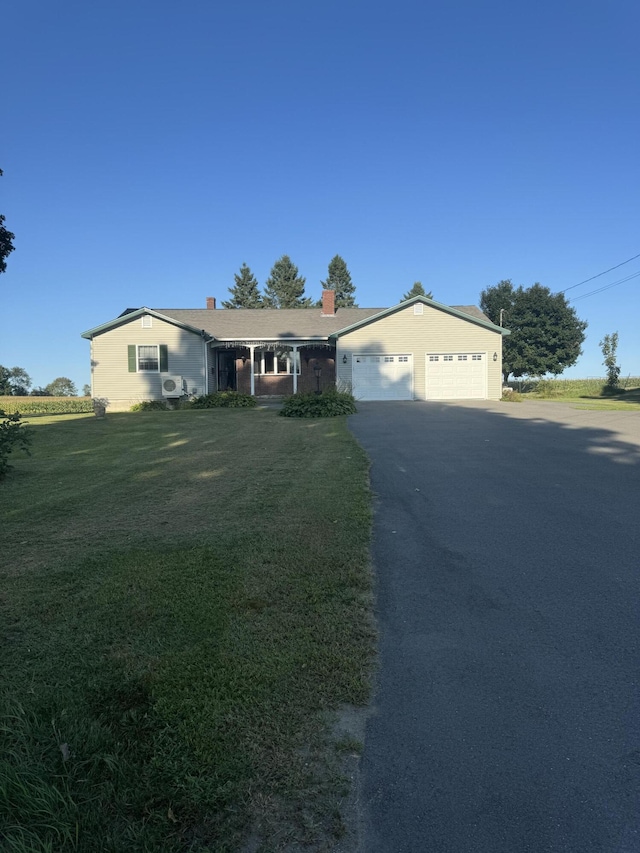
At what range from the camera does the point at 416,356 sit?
2600cm

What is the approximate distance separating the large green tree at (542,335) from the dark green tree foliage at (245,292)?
99.5ft

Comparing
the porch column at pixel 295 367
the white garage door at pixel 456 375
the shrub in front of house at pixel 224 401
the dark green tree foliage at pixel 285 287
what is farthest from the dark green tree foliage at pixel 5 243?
the dark green tree foliage at pixel 285 287

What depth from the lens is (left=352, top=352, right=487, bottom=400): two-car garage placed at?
26.0 metres

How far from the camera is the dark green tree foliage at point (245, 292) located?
67.3m

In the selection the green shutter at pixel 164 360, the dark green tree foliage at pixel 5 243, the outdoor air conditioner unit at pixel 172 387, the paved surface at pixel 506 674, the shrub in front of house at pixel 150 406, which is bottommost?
the paved surface at pixel 506 674

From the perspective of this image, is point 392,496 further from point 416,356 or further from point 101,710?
point 416,356

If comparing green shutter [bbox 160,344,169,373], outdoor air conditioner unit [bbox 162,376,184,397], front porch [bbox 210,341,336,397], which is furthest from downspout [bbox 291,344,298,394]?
green shutter [bbox 160,344,169,373]

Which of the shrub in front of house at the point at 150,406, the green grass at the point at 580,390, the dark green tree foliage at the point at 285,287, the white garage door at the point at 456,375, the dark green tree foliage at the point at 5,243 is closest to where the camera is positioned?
the dark green tree foliage at the point at 5,243

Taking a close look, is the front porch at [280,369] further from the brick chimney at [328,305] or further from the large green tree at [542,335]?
the large green tree at [542,335]

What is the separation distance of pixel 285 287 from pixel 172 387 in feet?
142

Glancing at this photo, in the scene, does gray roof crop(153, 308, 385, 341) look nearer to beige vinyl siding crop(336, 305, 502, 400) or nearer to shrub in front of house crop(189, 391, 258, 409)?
beige vinyl siding crop(336, 305, 502, 400)

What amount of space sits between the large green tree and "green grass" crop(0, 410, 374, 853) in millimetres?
45809

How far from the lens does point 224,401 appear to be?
77.7ft

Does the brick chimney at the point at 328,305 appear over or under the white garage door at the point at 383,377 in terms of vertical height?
over
